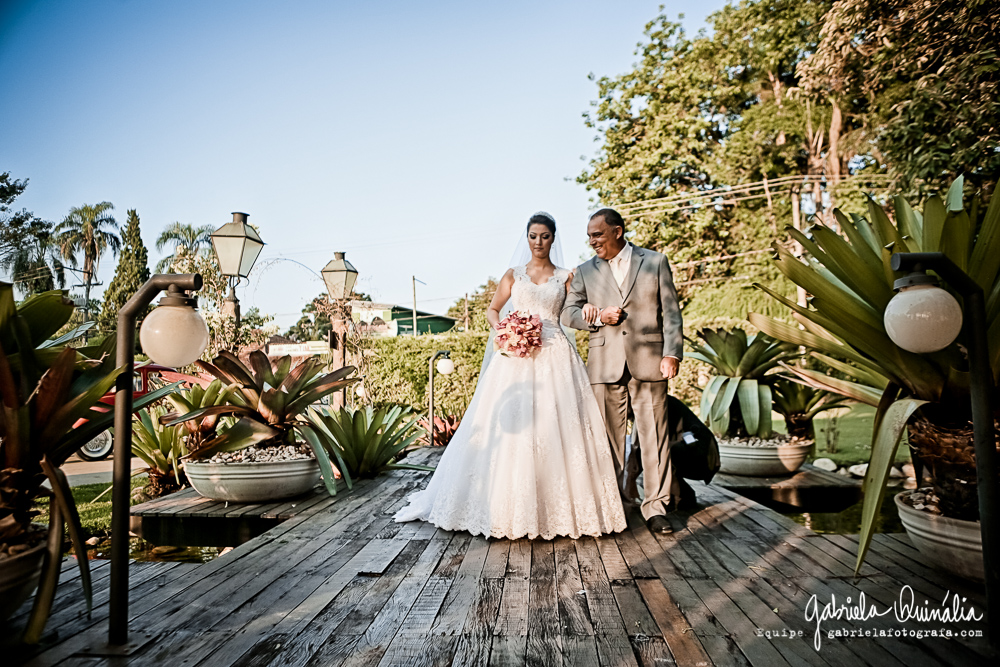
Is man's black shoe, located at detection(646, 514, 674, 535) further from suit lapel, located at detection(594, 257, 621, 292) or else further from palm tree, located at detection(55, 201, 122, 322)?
palm tree, located at detection(55, 201, 122, 322)

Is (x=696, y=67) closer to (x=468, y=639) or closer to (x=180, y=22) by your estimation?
(x=180, y=22)

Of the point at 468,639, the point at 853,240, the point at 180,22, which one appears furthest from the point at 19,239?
the point at 853,240

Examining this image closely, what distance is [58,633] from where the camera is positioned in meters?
1.83

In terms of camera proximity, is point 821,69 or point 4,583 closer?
point 4,583

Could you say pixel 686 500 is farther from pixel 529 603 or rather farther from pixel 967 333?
pixel 967 333

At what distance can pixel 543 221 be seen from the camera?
371 centimetres

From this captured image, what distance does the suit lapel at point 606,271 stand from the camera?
349cm

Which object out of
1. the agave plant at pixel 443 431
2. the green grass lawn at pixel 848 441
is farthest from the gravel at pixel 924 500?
the agave plant at pixel 443 431

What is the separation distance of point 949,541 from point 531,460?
1.76 meters

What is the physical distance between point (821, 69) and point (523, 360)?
7.33 meters

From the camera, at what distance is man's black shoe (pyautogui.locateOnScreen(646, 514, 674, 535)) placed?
306 cm

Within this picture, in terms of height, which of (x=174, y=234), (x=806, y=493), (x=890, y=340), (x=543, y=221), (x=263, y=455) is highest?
(x=174, y=234)

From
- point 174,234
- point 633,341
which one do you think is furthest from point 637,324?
point 174,234

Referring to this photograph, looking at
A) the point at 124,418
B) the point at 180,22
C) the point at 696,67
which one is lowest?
the point at 124,418
